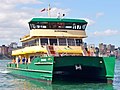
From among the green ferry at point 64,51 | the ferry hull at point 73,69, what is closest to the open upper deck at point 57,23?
the green ferry at point 64,51

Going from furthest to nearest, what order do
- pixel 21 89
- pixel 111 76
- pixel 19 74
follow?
pixel 19 74 < pixel 111 76 < pixel 21 89

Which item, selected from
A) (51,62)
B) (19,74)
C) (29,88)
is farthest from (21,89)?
(19,74)

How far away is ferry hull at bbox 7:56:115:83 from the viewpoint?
1142 inches

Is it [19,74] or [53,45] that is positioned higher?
[53,45]

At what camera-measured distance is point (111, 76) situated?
30.0 meters

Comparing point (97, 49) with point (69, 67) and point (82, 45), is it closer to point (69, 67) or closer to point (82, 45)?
point (82, 45)

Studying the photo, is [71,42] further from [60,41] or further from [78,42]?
[60,41]

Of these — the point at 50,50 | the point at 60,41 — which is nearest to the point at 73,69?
the point at 50,50

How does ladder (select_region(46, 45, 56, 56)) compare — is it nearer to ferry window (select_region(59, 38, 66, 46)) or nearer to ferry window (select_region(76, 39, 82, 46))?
ferry window (select_region(59, 38, 66, 46))

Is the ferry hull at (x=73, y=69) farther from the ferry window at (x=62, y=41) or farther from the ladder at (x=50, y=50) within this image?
the ferry window at (x=62, y=41)

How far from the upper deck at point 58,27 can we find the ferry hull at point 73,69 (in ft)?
10.2

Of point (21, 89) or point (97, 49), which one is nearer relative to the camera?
point (21, 89)

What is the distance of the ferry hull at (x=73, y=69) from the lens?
29.0 meters

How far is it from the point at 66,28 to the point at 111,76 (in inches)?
258
